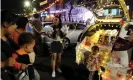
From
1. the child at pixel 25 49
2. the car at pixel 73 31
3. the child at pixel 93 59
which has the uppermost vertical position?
the child at pixel 25 49

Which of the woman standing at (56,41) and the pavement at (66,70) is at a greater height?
the woman standing at (56,41)

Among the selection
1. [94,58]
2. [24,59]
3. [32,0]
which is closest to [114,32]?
[94,58]

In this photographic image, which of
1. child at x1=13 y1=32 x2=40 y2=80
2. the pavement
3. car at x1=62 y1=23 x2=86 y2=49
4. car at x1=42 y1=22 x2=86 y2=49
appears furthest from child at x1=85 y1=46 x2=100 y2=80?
car at x1=62 y1=23 x2=86 y2=49

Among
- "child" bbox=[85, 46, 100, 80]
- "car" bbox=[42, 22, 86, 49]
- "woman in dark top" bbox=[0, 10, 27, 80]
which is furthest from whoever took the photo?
"car" bbox=[42, 22, 86, 49]

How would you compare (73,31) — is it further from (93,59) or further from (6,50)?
(6,50)

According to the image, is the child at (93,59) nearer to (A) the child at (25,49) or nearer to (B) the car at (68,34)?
(A) the child at (25,49)

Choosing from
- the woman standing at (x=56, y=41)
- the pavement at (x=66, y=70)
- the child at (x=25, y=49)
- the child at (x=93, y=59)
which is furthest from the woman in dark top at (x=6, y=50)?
the woman standing at (x=56, y=41)

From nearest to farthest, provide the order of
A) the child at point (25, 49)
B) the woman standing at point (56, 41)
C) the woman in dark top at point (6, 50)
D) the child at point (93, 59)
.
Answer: the woman in dark top at point (6, 50)
the child at point (25, 49)
the child at point (93, 59)
the woman standing at point (56, 41)

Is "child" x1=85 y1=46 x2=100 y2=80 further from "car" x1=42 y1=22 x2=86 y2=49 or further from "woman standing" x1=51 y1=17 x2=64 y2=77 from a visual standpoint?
"car" x1=42 y1=22 x2=86 y2=49

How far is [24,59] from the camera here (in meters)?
3.12

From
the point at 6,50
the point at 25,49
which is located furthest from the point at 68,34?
the point at 6,50

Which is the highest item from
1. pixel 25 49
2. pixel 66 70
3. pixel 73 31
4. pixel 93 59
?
pixel 25 49

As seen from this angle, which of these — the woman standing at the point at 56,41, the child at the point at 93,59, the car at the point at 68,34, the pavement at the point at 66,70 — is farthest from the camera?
the car at the point at 68,34

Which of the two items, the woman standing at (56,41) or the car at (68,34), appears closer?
the woman standing at (56,41)
